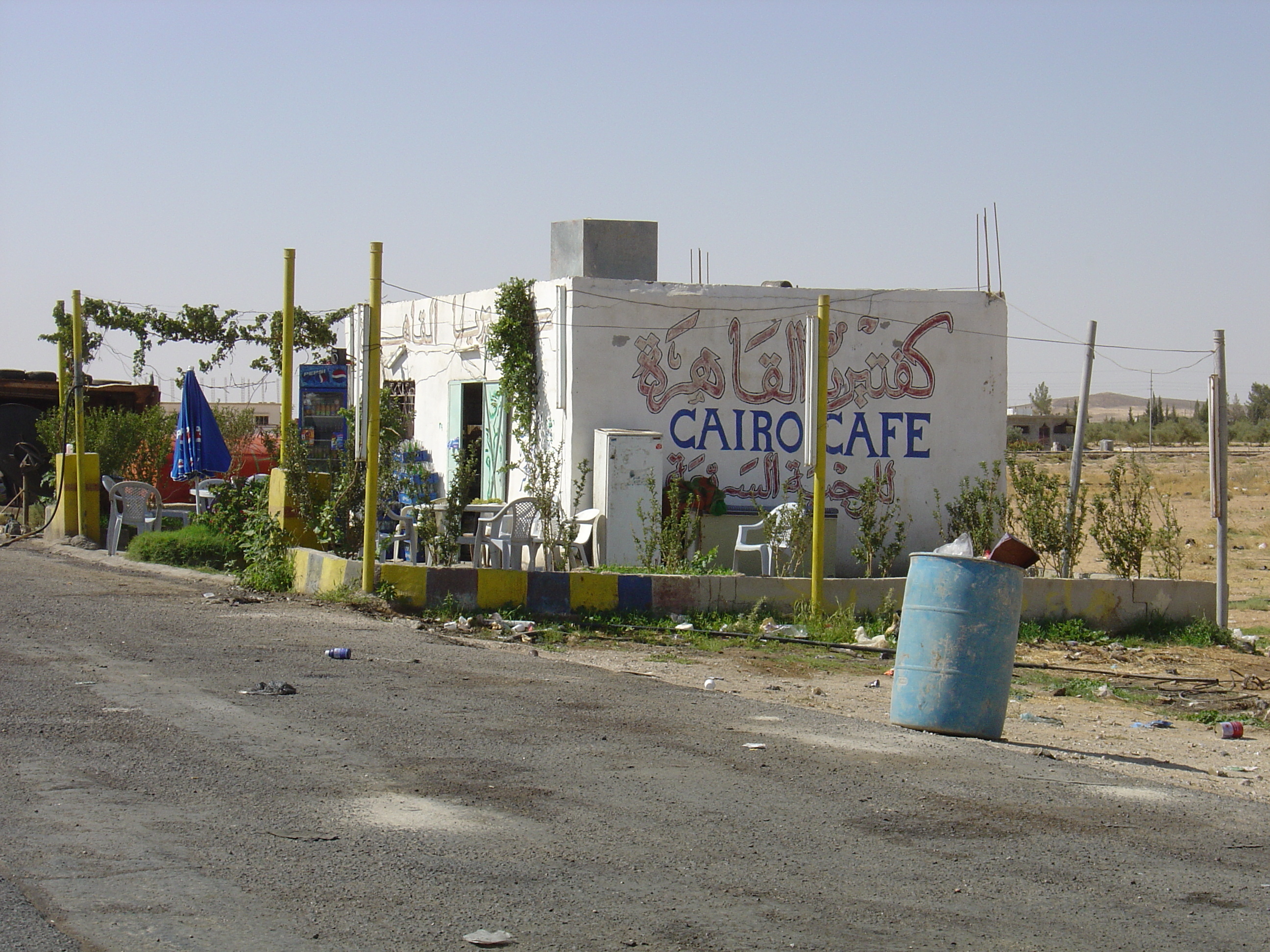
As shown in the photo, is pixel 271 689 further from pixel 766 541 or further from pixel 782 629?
pixel 766 541

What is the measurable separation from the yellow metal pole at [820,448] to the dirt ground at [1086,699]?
1145 mm

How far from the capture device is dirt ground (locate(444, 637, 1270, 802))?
718 centimetres

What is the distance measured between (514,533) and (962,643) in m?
6.78

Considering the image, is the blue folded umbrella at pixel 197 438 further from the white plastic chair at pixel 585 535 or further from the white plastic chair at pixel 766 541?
the white plastic chair at pixel 766 541

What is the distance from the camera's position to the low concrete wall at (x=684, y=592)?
37.3ft

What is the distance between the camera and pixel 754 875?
15.3 feet

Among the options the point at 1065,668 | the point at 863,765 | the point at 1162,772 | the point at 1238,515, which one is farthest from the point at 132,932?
the point at 1238,515

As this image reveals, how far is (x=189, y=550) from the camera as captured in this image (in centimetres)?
1491

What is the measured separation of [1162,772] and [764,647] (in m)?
4.22

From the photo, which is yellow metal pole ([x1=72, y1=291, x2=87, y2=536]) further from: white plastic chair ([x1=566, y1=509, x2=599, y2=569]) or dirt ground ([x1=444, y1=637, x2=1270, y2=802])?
dirt ground ([x1=444, y1=637, x2=1270, y2=802])

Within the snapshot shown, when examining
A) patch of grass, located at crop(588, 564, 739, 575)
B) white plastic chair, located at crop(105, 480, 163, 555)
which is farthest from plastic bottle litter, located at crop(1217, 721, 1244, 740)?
white plastic chair, located at crop(105, 480, 163, 555)

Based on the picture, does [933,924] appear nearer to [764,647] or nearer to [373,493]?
[764,647]

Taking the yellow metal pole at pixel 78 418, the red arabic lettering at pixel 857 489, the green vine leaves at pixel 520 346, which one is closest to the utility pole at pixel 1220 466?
the red arabic lettering at pixel 857 489

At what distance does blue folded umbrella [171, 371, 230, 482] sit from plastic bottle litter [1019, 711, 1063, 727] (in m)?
11.8
